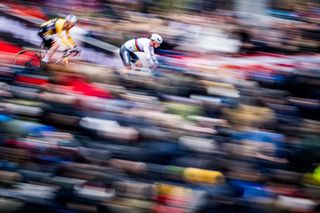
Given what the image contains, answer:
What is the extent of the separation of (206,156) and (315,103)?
2.34ft

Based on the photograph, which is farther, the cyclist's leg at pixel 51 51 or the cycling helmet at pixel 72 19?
the cycling helmet at pixel 72 19

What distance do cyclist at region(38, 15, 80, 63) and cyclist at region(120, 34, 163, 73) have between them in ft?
0.94

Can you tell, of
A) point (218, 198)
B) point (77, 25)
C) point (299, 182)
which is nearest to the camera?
point (218, 198)

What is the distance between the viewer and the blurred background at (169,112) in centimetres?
278

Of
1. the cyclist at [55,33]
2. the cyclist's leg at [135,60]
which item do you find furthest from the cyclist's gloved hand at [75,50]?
the cyclist's leg at [135,60]

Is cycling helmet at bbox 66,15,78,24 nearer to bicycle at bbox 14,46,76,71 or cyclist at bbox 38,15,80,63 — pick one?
cyclist at bbox 38,15,80,63

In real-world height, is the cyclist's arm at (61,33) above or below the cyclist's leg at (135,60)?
above

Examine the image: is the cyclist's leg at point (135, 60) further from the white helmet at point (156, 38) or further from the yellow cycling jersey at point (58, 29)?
the yellow cycling jersey at point (58, 29)

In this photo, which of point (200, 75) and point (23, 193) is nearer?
point (23, 193)

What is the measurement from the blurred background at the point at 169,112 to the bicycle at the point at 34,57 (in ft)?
0.15

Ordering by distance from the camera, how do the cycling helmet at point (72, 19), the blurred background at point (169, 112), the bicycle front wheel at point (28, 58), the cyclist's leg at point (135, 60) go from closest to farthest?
the blurred background at point (169, 112), the cyclist's leg at point (135, 60), the bicycle front wheel at point (28, 58), the cycling helmet at point (72, 19)

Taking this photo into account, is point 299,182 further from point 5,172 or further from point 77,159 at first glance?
point 5,172

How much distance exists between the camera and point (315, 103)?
3.28 m

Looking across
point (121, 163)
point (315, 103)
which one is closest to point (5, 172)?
point (121, 163)
